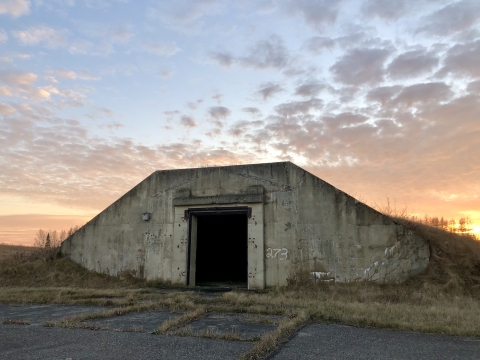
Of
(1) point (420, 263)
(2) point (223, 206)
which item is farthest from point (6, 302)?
(1) point (420, 263)

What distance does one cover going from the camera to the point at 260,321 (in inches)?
330

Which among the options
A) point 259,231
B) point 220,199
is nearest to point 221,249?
point 220,199

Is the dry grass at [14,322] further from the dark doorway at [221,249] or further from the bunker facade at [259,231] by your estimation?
the dark doorway at [221,249]

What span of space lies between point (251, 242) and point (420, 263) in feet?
19.3

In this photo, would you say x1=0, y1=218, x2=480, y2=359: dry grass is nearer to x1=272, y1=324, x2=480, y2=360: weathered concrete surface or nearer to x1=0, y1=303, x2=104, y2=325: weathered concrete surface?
x1=272, y1=324, x2=480, y2=360: weathered concrete surface

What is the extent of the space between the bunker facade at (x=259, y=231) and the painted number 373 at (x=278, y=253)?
0.12 feet

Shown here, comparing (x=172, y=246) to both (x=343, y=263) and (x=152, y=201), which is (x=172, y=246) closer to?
(x=152, y=201)

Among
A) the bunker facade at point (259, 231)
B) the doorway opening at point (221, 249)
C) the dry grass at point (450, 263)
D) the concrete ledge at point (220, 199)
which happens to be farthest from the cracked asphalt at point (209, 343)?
the doorway opening at point (221, 249)

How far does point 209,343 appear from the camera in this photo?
6.41 metres

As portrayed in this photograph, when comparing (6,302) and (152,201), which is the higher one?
(152,201)

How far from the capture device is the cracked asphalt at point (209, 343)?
5.82 meters

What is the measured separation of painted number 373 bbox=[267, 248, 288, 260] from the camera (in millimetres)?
13719

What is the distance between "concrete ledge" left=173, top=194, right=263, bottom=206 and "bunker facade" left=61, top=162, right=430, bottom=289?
39mm

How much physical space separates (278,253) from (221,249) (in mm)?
10462
